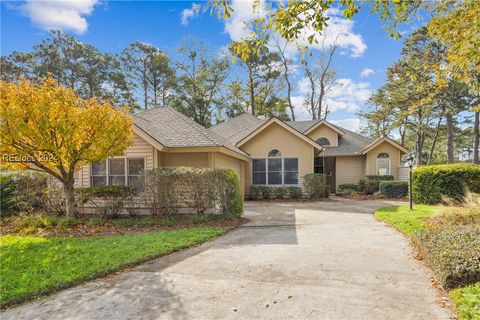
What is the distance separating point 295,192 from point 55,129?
12.5m

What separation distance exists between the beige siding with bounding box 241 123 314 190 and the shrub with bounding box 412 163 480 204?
6.15 meters

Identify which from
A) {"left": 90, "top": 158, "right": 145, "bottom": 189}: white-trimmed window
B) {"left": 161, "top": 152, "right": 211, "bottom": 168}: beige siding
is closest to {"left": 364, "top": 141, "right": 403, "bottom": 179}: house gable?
{"left": 161, "top": 152, "right": 211, "bottom": 168}: beige siding

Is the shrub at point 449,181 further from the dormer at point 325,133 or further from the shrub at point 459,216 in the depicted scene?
the dormer at point 325,133

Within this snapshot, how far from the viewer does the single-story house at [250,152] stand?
12.0 metres

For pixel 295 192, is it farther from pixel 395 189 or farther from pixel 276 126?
pixel 395 189

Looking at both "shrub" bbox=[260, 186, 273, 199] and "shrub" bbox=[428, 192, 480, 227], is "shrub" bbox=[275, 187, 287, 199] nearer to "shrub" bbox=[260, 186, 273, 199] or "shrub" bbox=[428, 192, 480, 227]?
"shrub" bbox=[260, 186, 273, 199]

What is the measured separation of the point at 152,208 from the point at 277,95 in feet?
96.0

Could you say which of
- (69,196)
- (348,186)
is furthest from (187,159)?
(348,186)

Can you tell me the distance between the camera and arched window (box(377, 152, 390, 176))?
2083 centimetres

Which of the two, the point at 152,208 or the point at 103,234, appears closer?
the point at 103,234

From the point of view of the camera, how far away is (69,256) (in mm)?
6219

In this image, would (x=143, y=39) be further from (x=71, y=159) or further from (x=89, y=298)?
(x=89, y=298)

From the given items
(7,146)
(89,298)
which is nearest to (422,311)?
(89,298)

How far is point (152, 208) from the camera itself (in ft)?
33.6
